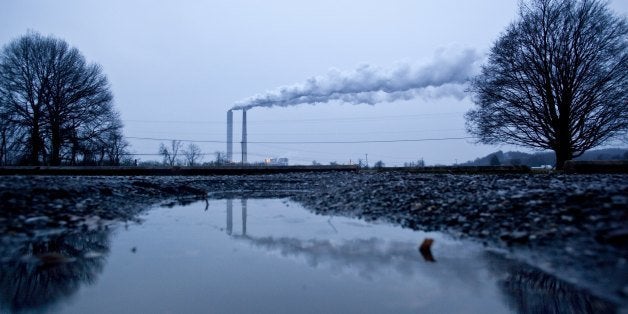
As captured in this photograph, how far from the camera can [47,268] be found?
9.86ft

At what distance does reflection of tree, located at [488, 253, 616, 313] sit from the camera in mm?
2131

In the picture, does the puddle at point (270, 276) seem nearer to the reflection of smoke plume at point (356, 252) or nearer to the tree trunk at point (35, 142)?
the reflection of smoke plume at point (356, 252)

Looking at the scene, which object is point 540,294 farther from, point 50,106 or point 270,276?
point 50,106

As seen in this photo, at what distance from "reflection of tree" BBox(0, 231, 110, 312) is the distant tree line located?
87.0 feet

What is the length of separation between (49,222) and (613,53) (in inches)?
957

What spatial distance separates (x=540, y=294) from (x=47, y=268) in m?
4.23

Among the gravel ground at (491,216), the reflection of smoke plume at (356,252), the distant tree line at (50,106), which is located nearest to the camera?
the gravel ground at (491,216)

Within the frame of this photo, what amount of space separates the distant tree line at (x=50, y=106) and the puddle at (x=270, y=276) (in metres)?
26.4

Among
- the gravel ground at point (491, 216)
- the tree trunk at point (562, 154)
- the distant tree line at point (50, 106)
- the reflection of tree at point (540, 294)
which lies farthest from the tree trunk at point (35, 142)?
the tree trunk at point (562, 154)

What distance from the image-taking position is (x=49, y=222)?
4875mm

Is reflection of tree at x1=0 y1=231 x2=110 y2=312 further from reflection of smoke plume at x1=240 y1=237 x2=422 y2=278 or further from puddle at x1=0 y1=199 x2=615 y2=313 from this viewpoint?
reflection of smoke plume at x1=240 y1=237 x2=422 y2=278

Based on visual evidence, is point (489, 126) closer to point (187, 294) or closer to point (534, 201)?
point (534, 201)

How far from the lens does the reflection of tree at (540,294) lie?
83.9 inches

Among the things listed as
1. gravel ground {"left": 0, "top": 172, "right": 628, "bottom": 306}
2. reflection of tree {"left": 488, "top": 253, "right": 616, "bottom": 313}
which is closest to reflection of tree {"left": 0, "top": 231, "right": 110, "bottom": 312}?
gravel ground {"left": 0, "top": 172, "right": 628, "bottom": 306}
